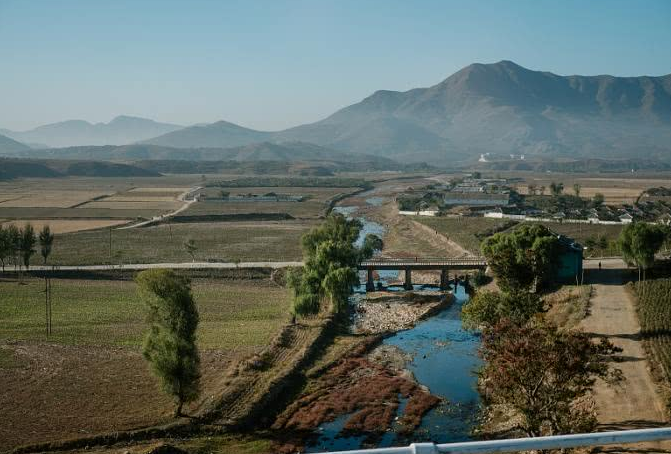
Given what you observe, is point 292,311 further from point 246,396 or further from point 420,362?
point 246,396

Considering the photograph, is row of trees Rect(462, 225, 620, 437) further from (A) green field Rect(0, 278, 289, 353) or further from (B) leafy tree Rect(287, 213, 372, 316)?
(B) leafy tree Rect(287, 213, 372, 316)

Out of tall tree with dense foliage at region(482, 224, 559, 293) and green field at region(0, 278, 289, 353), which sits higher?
tall tree with dense foliage at region(482, 224, 559, 293)

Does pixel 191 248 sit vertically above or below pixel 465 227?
above

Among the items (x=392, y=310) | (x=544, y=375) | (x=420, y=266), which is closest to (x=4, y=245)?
(x=392, y=310)

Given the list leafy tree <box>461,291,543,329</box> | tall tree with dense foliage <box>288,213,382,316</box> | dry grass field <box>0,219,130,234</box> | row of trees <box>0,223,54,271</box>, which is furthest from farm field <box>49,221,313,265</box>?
leafy tree <box>461,291,543,329</box>

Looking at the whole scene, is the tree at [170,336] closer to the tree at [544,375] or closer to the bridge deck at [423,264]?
the tree at [544,375]

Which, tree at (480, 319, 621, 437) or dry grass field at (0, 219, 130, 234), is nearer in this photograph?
tree at (480, 319, 621, 437)

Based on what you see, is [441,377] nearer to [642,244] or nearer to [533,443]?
[642,244]
